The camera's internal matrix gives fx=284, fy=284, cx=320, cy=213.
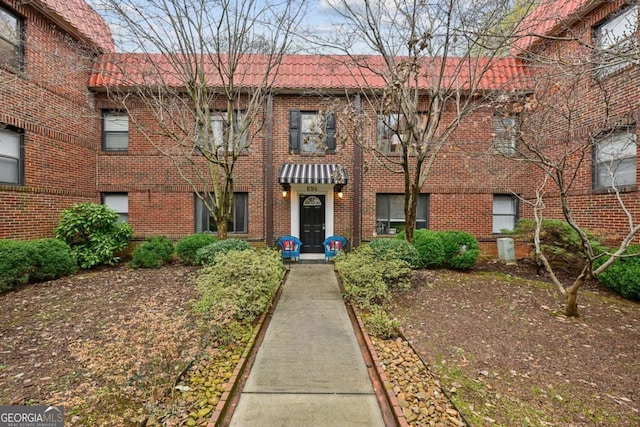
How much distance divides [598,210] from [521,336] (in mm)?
6031

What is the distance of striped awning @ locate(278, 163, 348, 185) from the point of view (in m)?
8.80

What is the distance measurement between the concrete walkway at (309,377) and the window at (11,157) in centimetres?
802

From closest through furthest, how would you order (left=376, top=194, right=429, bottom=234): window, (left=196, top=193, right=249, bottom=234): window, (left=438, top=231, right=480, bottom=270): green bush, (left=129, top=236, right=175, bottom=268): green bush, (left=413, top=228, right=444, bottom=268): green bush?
(left=413, top=228, right=444, bottom=268): green bush → (left=438, top=231, right=480, bottom=270): green bush → (left=129, top=236, right=175, bottom=268): green bush → (left=196, top=193, right=249, bottom=234): window → (left=376, top=194, right=429, bottom=234): window

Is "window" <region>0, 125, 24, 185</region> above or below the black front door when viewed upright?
above

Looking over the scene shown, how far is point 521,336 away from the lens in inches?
169

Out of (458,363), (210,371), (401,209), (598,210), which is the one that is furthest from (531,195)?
(210,371)

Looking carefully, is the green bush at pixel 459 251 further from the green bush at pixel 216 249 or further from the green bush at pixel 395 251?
the green bush at pixel 216 249

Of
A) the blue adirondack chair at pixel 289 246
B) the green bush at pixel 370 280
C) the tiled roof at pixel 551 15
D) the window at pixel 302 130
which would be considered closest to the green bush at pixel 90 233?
the blue adirondack chair at pixel 289 246

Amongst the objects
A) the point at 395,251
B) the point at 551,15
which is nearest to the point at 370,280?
the point at 395,251

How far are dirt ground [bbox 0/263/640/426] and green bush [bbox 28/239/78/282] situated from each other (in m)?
0.58

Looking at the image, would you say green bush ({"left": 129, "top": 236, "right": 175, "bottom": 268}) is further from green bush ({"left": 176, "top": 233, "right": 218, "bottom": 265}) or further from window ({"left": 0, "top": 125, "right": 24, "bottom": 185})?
window ({"left": 0, "top": 125, "right": 24, "bottom": 185})

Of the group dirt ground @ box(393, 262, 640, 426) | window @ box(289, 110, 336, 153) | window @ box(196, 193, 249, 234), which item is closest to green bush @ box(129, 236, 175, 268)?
window @ box(196, 193, 249, 234)

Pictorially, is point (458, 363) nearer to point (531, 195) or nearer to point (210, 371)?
point (210, 371)

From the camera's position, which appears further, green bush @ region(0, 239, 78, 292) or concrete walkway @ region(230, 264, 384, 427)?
green bush @ region(0, 239, 78, 292)
